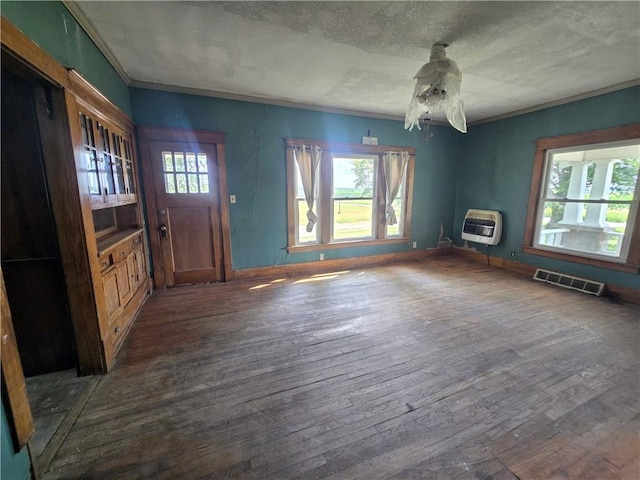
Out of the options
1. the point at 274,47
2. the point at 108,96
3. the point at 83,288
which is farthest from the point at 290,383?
the point at 108,96

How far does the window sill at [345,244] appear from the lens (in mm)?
4386

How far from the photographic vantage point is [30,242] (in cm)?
179

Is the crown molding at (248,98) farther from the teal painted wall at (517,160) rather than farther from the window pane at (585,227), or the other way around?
the window pane at (585,227)

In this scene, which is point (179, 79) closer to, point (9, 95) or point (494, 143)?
point (9, 95)

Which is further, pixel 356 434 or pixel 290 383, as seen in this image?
pixel 290 383

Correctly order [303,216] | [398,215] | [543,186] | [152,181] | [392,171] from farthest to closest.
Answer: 1. [398,215]
2. [392,171]
3. [303,216]
4. [543,186]
5. [152,181]

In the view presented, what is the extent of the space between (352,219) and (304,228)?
93 centimetres

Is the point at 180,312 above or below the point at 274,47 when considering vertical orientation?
below

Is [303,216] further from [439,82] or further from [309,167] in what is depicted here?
[439,82]

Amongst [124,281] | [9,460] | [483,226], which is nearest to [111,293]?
[124,281]

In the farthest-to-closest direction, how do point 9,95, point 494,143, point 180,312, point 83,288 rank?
point 494,143
point 180,312
point 83,288
point 9,95

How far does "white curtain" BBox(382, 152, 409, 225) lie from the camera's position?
4.75 m

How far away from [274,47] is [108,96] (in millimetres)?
1636

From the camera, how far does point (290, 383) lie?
6.32 feet
